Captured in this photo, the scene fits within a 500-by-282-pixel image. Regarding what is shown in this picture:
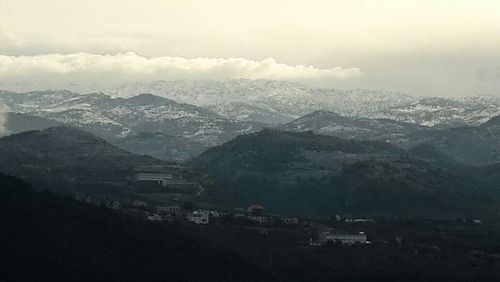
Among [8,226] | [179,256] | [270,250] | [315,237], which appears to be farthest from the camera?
[315,237]

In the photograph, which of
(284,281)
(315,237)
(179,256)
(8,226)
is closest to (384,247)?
(315,237)

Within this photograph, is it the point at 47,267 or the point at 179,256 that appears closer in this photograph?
the point at 47,267

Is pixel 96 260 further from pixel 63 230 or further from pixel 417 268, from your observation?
pixel 417 268

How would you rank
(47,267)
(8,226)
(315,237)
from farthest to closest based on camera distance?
1. (315,237)
2. (8,226)
3. (47,267)

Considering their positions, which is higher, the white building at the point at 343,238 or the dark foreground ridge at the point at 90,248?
the dark foreground ridge at the point at 90,248

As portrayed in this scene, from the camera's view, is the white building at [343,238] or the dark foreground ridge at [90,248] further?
the white building at [343,238]

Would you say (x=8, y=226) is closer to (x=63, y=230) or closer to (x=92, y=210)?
(x=63, y=230)

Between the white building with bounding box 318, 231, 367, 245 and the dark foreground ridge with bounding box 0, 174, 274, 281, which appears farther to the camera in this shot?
the white building with bounding box 318, 231, 367, 245

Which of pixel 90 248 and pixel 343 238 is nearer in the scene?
pixel 90 248

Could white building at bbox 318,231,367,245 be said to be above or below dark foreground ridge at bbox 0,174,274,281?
below

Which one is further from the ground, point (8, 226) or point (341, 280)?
point (8, 226)
